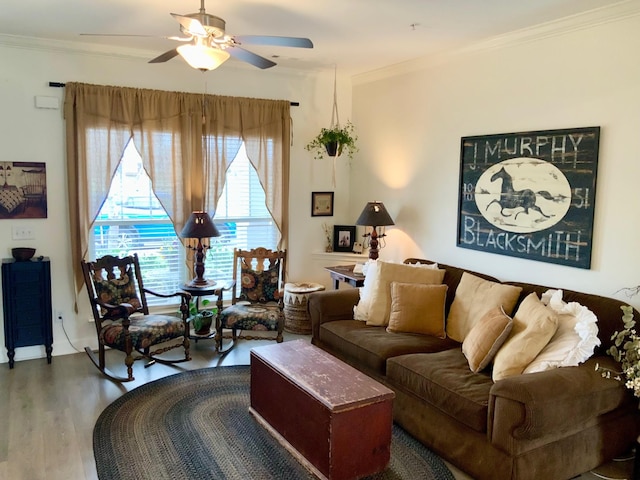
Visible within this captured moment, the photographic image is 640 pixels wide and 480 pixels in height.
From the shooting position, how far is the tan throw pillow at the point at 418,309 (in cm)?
374

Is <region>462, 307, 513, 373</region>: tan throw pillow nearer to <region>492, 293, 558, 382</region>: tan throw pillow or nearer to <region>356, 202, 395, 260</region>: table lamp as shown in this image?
<region>492, 293, 558, 382</region>: tan throw pillow

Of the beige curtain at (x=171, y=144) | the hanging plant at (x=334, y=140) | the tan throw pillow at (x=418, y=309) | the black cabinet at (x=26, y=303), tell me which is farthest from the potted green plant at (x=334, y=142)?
the black cabinet at (x=26, y=303)

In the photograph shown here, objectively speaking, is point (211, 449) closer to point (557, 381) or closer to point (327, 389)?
point (327, 389)

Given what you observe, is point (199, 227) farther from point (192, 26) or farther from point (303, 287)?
point (192, 26)

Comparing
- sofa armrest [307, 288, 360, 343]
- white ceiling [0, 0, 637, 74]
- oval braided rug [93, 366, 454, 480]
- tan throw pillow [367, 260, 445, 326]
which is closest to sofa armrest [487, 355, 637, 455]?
oval braided rug [93, 366, 454, 480]

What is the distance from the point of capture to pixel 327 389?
2734mm

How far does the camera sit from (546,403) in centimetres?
246

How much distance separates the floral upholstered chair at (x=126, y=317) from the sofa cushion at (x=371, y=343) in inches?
50.7

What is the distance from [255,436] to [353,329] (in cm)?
111

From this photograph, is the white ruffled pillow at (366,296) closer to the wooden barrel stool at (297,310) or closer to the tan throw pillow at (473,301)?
the tan throw pillow at (473,301)

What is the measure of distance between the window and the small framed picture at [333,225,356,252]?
705 mm

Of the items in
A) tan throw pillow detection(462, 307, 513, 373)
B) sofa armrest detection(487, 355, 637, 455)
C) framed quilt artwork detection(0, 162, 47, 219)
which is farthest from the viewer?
framed quilt artwork detection(0, 162, 47, 219)

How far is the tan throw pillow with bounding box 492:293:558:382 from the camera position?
2.88 meters

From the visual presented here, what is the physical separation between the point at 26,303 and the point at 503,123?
13.5 ft
